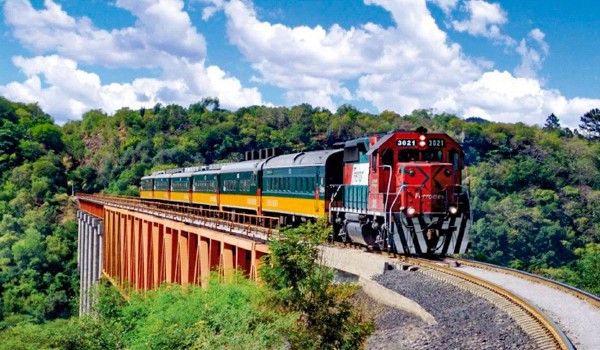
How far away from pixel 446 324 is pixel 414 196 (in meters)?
5.83

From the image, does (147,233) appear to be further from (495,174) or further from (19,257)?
(495,174)

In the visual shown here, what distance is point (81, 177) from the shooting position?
100312 mm

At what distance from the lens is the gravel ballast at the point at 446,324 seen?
10750mm

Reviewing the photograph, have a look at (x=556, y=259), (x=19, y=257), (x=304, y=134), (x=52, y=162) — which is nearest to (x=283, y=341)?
(x=556, y=259)

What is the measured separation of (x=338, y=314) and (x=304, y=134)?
10556 centimetres

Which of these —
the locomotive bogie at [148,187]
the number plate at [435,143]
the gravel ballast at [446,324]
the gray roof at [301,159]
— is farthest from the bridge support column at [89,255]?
the gravel ballast at [446,324]

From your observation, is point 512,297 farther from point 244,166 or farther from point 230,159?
point 230,159

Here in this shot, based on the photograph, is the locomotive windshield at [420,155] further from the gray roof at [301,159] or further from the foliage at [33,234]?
the foliage at [33,234]

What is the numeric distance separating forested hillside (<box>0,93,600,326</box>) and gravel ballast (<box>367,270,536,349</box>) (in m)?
14.4

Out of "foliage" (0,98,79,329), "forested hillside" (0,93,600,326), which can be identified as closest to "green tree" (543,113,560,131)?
"forested hillside" (0,93,600,326)

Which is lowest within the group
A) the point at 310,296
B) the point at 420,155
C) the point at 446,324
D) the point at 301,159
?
the point at 446,324

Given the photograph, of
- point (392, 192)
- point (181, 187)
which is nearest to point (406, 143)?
point (392, 192)

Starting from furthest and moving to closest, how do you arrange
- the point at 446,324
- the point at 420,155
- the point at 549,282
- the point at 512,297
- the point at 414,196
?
1. the point at 420,155
2. the point at 414,196
3. the point at 549,282
4. the point at 512,297
5. the point at 446,324

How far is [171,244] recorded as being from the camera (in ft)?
93.8
